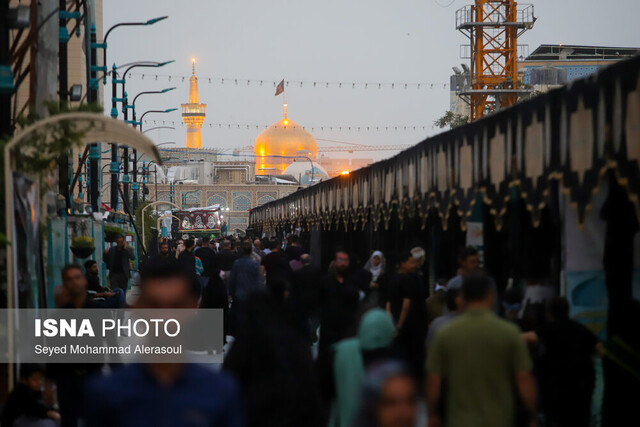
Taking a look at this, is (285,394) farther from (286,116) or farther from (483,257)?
(286,116)

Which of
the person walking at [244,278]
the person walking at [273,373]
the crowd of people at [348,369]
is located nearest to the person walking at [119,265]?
the person walking at [244,278]

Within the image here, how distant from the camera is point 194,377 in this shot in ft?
12.0

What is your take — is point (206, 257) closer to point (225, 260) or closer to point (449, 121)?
point (225, 260)

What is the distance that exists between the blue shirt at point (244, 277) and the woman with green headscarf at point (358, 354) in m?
8.43

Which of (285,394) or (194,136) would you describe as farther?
(194,136)

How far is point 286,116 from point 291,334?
131 meters

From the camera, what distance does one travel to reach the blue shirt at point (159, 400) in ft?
11.7

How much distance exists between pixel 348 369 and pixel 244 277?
855 cm

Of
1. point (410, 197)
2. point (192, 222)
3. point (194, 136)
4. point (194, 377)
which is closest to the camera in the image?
point (194, 377)

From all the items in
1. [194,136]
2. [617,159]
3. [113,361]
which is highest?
[194,136]

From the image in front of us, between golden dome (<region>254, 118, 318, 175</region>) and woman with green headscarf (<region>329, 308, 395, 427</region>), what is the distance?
420ft

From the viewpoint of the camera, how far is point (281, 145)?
135000mm

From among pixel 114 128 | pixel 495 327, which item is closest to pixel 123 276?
pixel 114 128

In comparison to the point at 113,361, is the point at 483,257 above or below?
above
